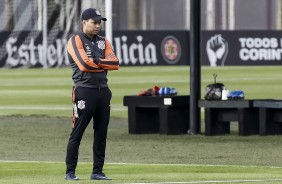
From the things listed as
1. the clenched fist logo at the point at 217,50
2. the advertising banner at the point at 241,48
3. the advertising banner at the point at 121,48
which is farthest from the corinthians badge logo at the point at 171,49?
the clenched fist logo at the point at 217,50

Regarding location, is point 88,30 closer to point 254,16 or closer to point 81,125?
point 81,125

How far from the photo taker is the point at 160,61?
54.4m

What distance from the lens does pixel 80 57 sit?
13.3m

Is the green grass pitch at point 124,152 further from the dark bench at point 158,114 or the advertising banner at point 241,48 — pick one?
the advertising banner at point 241,48

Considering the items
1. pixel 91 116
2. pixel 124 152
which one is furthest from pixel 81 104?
pixel 124 152

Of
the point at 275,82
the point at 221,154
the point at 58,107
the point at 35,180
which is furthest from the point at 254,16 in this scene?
the point at 35,180

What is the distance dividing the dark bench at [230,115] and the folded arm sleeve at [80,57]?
751 centimetres

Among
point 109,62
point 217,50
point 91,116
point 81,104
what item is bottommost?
point 217,50

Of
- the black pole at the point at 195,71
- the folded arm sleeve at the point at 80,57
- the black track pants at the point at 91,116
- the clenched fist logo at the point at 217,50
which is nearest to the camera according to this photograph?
the folded arm sleeve at the point at 80,57

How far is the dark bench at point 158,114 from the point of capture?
2127 cm

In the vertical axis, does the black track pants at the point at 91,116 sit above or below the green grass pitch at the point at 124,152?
above

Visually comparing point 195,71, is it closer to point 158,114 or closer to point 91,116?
point 158,114

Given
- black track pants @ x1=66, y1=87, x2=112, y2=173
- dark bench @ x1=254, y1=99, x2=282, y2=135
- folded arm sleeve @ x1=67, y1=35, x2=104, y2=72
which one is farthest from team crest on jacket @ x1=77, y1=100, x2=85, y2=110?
dark bench @ x1=254, y1=99, x2=282, y2=135

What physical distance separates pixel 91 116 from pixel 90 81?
0.38 m
